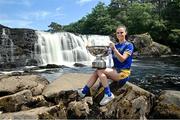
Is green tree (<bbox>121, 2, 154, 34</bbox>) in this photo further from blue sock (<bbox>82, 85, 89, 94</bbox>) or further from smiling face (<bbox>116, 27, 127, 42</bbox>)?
blue sock (<bbox>82, 85, 89, 94</bbox>)

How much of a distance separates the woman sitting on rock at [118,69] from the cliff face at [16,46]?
25822mm

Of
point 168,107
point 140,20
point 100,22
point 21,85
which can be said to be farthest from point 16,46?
point 100,22

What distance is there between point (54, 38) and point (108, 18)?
38.2 meters

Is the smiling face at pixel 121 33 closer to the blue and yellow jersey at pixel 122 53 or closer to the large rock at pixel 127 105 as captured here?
the blue and yellow jersey at pixel 122 53

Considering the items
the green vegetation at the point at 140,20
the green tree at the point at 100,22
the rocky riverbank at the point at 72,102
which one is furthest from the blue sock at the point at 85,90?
the green tree at the point at 100,22

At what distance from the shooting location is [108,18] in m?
77.5

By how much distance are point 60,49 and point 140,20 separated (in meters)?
30.6

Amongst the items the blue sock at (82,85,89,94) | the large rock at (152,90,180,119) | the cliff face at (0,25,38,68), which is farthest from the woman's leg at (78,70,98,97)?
the cliff face at (0,25,38,68)

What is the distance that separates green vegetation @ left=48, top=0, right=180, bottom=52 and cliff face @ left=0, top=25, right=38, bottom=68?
1086 inches

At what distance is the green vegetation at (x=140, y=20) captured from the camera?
202ft

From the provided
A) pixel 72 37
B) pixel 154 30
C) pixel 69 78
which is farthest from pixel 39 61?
pixel 154 30

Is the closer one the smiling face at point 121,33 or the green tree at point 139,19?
the smiling face at point 121,33

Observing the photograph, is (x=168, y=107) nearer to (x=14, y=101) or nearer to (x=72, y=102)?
(x=72, y=102)

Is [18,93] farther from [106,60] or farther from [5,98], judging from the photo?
[106,60]
